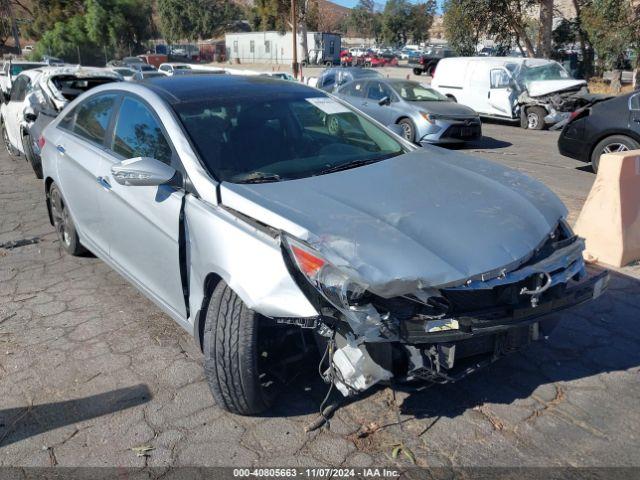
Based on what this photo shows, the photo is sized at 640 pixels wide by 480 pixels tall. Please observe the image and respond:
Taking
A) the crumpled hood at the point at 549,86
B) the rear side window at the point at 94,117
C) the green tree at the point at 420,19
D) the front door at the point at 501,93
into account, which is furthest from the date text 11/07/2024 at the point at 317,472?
the green tree at the point at 420,19

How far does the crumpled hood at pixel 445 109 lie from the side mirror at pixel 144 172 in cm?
976

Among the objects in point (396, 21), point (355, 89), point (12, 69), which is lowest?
point (355, 89)

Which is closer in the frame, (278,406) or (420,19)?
(278,406)

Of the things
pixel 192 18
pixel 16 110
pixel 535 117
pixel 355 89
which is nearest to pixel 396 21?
pixel 192 18

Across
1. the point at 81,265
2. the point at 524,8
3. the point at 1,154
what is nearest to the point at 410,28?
the point at 524,8

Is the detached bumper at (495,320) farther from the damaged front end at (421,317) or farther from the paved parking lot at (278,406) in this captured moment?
the paved parking lot at (278,406)

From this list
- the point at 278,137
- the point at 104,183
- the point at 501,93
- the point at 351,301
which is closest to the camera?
the point at 351,301

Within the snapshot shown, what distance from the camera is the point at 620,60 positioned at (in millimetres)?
23266

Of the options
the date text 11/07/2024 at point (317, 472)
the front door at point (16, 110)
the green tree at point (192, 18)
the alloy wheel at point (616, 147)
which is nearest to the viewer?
the date text 11/07/2024 at point (317, 472)

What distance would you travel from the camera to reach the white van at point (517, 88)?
15.6 m

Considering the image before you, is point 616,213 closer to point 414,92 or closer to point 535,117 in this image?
point 414,92

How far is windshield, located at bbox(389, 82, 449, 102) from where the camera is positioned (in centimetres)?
1318

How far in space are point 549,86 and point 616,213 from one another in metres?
11.8

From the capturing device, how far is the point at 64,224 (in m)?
5.46
